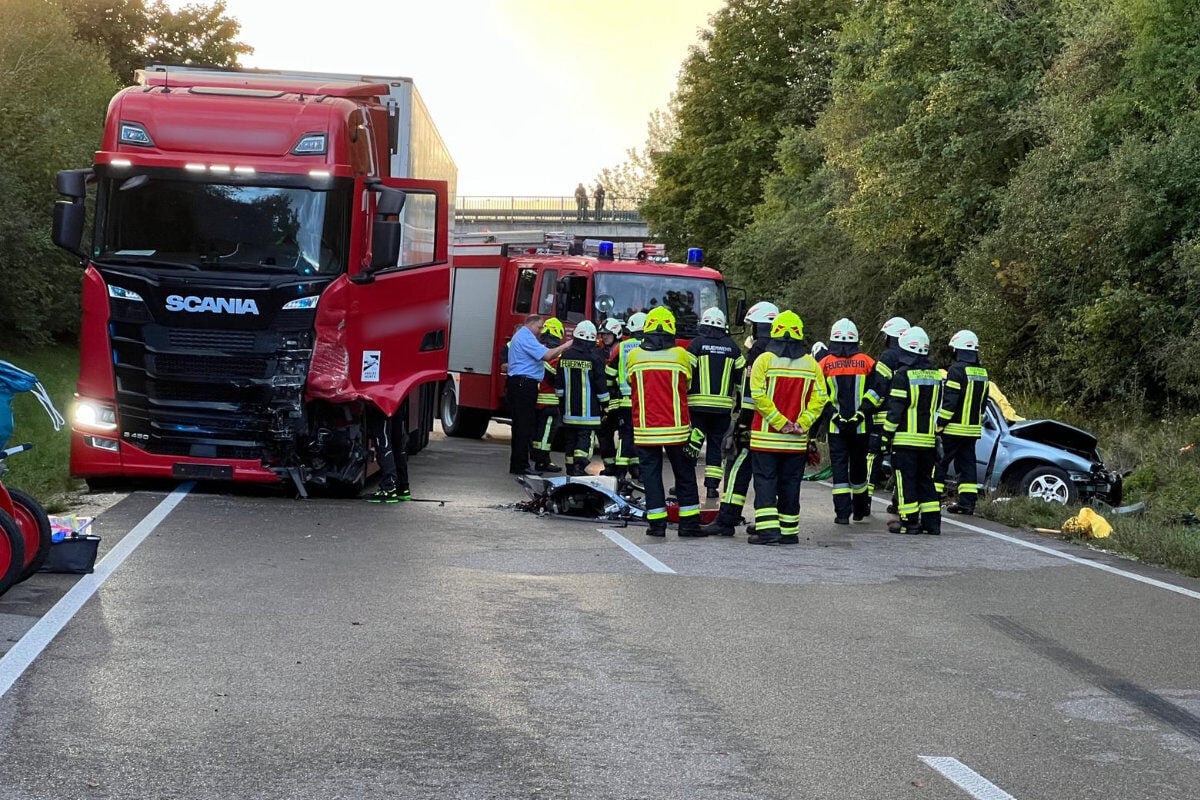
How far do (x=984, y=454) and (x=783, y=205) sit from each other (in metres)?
27.5

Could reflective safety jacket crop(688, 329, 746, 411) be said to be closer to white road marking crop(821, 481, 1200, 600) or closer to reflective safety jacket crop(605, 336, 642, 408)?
white road marking crop(821, 481, 1200, 600)

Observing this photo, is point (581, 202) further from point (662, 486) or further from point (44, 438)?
point (662, 486)

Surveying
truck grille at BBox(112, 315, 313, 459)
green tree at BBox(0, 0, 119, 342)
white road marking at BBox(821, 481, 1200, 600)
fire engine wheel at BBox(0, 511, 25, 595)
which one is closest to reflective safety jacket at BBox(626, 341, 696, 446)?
truck grille at BBox(112, 315, 313, 459)

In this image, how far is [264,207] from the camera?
13.3 meters

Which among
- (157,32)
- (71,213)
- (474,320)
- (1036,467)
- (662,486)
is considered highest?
(157,32)

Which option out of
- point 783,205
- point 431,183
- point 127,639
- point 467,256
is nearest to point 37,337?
point 467,256

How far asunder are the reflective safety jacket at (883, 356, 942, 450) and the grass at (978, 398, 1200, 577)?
1.68 metres

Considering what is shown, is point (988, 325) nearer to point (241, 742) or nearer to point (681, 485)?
point (681, 485)

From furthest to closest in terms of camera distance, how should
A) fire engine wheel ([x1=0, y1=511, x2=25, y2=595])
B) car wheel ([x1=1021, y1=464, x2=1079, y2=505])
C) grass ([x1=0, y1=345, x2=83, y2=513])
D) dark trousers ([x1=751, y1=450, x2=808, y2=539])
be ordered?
car wheel ([x1=1021, y1=464, x2=1079, y2=505]) → grass ([x1=0, y1=345, x2=83, y2=513]) → dark trousers ([x1=751, y1=450, x2=808, y2=539]) → fire engine wheel ([x1=0, y1=511, x2=25, y2=595])

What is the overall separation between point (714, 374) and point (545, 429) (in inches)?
197

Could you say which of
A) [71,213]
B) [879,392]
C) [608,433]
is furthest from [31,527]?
[608,433]

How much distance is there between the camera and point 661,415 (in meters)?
12.8

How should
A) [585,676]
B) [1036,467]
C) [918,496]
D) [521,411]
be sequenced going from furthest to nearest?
[521,411]
[1036,467]
[918,496]
[585,676]

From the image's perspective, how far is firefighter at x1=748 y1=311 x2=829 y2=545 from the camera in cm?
1270
